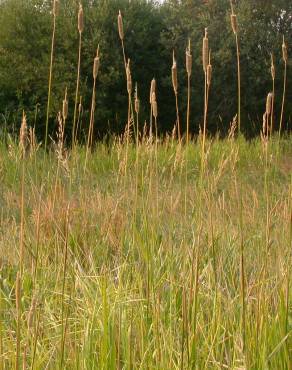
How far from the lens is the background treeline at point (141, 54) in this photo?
13188mm

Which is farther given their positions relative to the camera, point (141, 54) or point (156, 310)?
point (141, 54)

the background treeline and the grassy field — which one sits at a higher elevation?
the background treeline

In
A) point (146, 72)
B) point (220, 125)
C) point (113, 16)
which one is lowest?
point (220, 125)

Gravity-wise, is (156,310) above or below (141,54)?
below

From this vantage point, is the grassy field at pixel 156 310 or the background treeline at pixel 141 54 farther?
the background treeline at pixel 141 54

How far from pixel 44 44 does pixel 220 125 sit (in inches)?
157

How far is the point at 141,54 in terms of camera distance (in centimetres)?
1433

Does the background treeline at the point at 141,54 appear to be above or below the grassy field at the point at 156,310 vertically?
above

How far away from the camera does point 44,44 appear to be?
44.0 feet

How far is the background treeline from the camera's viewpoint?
13.2m

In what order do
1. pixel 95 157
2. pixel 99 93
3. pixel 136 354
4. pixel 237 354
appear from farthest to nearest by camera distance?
pixel 99 93
pixel 95 157
pixel 136 354
pixel 237 354

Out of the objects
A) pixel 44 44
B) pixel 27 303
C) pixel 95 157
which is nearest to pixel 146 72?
pixel 44 44

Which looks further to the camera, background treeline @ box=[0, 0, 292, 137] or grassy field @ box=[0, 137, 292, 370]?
background treeline @ box=[0, 0, 292, 137]

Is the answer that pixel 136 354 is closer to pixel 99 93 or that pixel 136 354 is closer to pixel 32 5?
pixel 99 93
